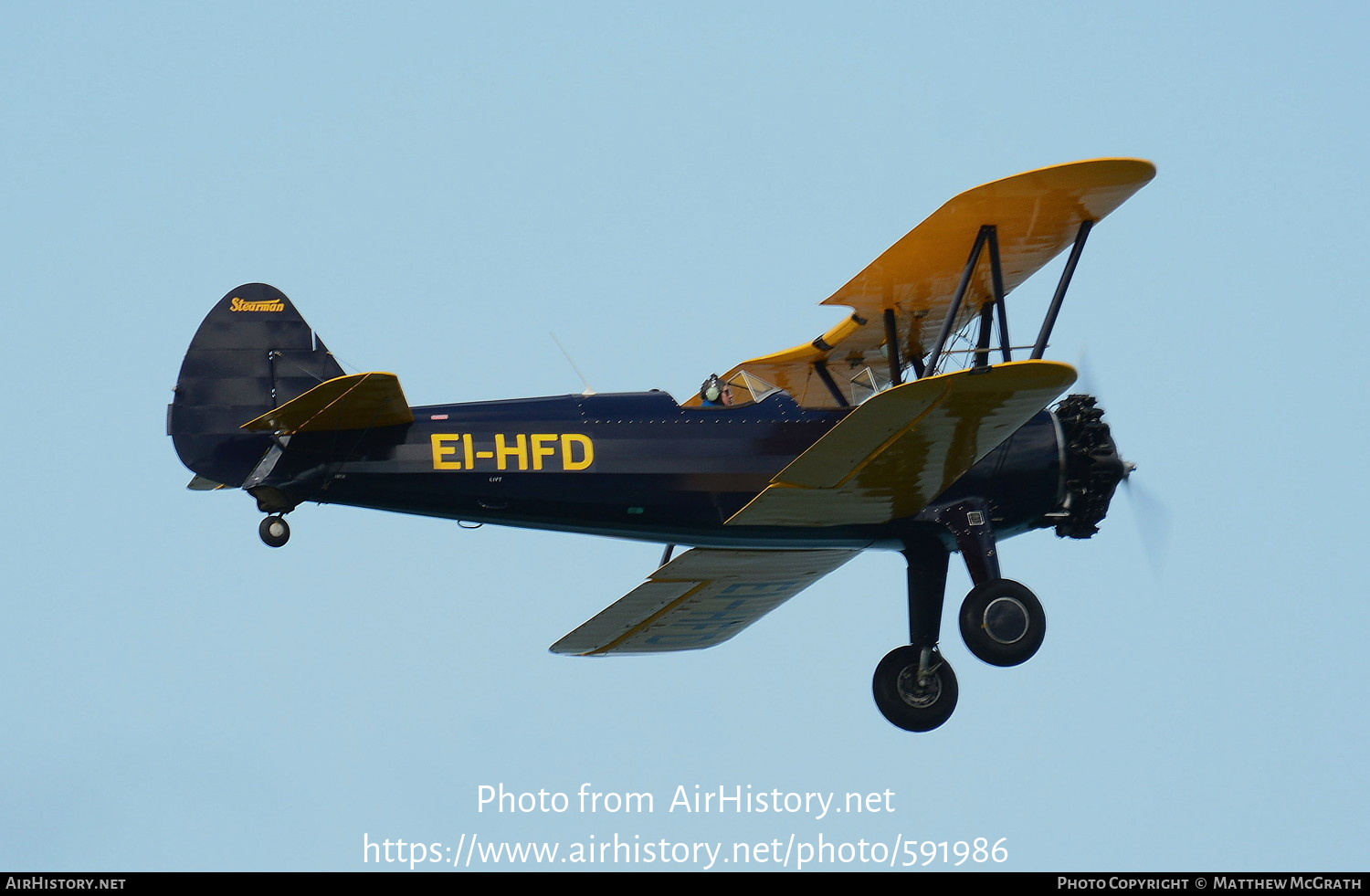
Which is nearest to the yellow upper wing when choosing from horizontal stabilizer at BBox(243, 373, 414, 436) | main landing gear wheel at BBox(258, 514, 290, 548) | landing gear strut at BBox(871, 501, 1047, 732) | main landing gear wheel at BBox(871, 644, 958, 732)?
landing gear strut at BBox(871, 501, 1047, 732)

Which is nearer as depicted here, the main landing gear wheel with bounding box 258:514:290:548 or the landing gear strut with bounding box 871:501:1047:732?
the main landing gear wheel with bounding box 258:514:290:548

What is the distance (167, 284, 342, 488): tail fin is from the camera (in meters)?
13.2

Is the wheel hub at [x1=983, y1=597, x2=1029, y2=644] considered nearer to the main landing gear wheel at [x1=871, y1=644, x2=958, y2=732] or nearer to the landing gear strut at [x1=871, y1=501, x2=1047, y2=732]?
the landing gear strut at [x1=871, y1=501, x2=1047, y2=732]

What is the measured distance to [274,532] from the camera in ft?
42.0

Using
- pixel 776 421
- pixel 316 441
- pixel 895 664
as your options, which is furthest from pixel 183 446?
pixel 895 664

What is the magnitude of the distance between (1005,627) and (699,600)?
3102mm

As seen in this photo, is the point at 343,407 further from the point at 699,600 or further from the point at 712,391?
the point at 699,600

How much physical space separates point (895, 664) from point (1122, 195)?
13.2ft

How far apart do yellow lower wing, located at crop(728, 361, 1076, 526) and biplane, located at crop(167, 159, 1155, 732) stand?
0.02 m

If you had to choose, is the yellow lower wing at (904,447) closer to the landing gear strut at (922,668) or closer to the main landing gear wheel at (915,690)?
the landing gear strut at (922,668)

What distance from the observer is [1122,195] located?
13.2 metres

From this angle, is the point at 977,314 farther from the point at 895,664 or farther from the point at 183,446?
the point at 183,446

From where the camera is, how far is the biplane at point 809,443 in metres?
13.0

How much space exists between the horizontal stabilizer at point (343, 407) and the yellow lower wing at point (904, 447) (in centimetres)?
256
